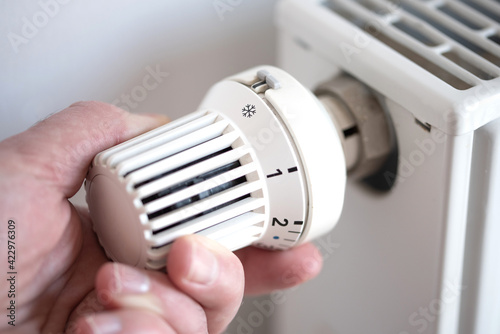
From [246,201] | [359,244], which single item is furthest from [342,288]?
[246,201]

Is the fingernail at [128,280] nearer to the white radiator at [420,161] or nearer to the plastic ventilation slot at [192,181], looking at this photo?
the plastic ventilation slot at [192,181]

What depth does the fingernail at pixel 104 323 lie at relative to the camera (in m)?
0.29

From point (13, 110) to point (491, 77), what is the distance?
302 mm

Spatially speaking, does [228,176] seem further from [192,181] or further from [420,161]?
[420,161]

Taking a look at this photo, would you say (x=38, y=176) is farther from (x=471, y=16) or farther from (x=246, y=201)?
(x=471, y=16)

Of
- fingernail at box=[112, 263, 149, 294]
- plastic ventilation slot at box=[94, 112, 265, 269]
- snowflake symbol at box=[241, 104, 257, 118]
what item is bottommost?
fingernail at box=[112, 263, 149, 294]

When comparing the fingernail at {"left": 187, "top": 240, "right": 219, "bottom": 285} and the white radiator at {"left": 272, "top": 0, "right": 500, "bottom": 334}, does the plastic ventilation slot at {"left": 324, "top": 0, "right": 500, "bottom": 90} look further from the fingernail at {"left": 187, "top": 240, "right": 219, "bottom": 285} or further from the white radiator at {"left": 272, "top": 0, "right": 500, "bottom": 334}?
the fingernail at {"left": 187, "top": 240, "right": 219, "bottom": 285}

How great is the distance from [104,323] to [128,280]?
0.08 ft

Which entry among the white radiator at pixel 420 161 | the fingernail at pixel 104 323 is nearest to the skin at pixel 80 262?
the fingernail at pixel 104 323

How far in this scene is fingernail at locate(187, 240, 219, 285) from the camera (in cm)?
30

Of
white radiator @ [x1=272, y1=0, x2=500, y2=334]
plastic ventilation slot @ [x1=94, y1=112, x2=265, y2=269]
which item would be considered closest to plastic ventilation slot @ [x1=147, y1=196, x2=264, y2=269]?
plastic ventilation slot @ [x1=94, y1=112, x2=265, y2=269]

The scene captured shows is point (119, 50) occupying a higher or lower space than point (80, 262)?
higher

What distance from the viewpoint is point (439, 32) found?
0.41 metres

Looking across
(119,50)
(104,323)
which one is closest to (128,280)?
(104,323)
